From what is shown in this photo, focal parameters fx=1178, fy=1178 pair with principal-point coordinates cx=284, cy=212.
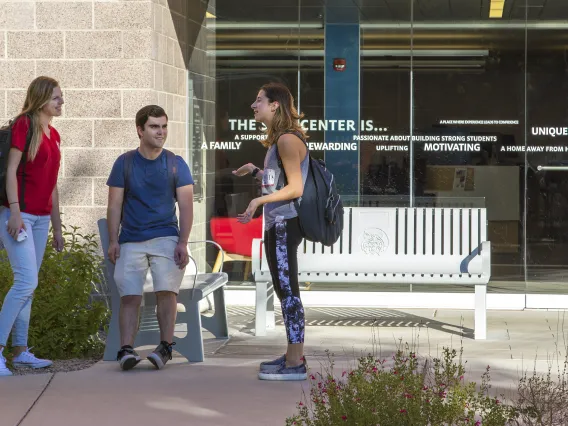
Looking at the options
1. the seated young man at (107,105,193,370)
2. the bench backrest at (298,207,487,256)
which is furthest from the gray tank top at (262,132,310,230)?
the bench backrest at (298,207,487,256)

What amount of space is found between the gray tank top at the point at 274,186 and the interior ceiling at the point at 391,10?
469 cm

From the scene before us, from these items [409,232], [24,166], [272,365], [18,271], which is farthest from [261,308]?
[24,166]

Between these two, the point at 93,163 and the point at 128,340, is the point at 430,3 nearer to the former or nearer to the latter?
the point at 93,163

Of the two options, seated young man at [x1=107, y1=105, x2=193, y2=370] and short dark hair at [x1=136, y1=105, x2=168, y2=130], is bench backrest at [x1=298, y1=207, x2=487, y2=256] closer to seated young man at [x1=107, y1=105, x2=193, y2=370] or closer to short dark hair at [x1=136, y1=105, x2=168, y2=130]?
seated young man at [x1=107, y1=105, x2=193, y2=370]

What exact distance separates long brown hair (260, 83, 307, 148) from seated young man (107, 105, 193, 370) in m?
0.86

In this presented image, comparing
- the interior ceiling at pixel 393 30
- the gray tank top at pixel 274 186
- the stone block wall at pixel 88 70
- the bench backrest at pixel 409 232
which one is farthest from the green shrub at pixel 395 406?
the interior ceiling at pixel 393 30

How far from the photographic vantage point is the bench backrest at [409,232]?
10.3 meters

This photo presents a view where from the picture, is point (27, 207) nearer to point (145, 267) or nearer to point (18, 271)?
point (18, 271)

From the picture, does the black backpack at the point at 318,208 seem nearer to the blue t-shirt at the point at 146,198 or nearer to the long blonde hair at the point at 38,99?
the blue t-shirt at the point at 146,198

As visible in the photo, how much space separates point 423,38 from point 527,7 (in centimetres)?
106

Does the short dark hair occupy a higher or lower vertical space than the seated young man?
higher

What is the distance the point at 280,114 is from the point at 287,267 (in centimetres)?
97

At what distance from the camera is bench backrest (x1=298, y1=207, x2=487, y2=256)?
10.3 metres

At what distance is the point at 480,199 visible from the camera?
38.6 ft
